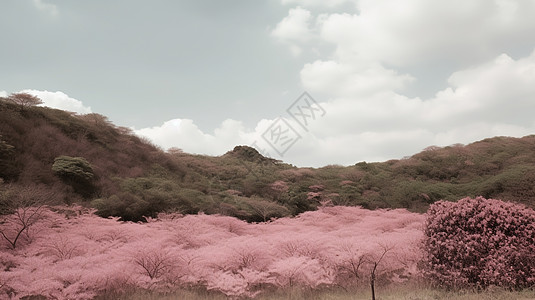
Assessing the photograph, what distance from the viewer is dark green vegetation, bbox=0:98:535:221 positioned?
677 inches

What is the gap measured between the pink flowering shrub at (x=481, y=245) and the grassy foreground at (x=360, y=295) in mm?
311

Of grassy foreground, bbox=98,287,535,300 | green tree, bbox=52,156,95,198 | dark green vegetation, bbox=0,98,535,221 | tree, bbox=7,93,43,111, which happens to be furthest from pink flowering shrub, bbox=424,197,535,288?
tree, bbox=7,93,43,111

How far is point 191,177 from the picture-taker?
26.4 metres

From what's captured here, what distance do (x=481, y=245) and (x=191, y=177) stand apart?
846 inches

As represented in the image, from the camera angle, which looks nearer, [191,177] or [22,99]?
[22,99]

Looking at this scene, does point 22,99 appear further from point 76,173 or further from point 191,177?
point 191,177

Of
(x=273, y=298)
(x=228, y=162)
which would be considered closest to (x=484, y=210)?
(x=273, y=298)

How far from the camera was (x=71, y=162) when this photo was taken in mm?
17891

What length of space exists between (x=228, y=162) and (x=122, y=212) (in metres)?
18.8

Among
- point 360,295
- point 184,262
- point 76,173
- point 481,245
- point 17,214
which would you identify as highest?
point 76,173

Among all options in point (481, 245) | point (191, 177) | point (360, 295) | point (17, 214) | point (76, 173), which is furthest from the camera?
point (191, 177)

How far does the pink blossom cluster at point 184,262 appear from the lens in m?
7.18

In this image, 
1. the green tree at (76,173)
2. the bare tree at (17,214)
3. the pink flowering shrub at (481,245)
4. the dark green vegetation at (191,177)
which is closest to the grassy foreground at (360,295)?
the pink flowering shrub at (481,245)

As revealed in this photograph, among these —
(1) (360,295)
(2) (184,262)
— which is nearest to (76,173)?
(2) (184,262)
